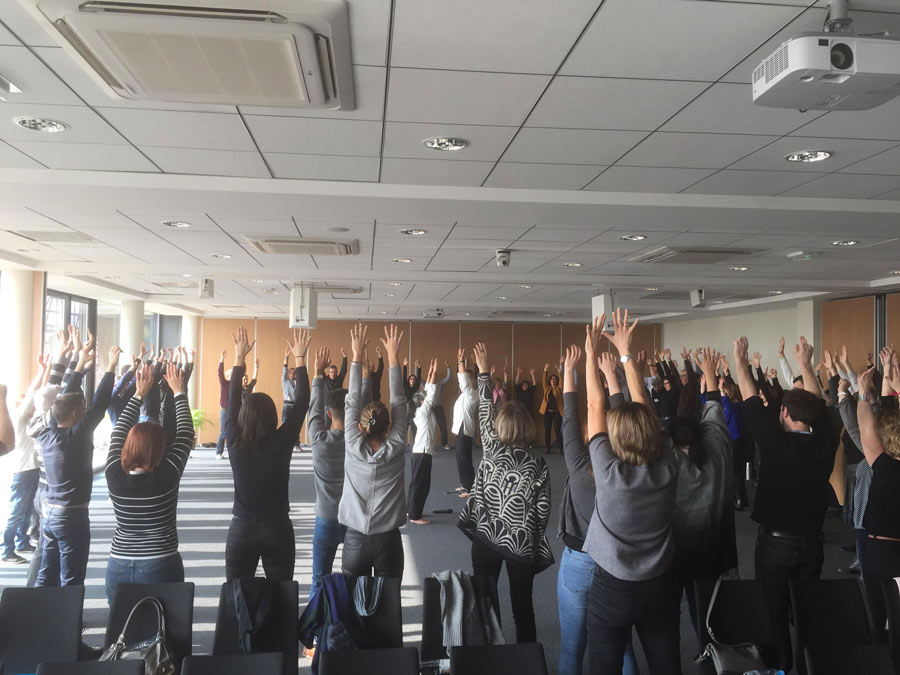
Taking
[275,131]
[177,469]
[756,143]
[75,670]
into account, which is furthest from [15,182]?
[756,143]

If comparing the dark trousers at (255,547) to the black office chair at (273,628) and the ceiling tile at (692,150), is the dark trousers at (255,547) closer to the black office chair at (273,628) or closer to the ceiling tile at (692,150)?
the black office chair at (273,628)

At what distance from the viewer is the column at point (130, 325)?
1228cm

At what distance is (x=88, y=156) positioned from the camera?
3955 mm

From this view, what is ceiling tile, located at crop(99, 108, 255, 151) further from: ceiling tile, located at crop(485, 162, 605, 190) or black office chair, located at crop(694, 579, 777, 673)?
black office chair, located at crop(694, 579, 777, 673)

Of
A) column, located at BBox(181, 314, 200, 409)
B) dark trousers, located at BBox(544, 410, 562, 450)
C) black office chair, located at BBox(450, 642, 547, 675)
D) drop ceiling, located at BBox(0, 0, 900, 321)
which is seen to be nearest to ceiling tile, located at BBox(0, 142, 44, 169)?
drop ceiling, located at BBox(0, 0, 900, 321)

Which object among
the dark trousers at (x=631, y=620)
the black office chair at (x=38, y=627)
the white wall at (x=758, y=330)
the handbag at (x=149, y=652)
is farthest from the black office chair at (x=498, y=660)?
the white wall at (x=758, y=330)

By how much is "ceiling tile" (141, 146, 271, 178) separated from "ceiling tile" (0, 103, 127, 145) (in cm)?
26

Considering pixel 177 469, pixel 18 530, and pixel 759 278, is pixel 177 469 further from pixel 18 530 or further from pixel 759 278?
pixel 759 278

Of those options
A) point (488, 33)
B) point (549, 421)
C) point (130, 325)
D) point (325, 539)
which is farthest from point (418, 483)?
point (549, 421)

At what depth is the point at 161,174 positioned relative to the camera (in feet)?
14.1

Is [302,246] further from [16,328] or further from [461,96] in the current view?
[16,328]

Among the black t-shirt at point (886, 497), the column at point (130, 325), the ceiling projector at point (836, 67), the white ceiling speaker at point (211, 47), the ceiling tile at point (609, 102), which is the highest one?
the ceiling tile at point (609, 102)

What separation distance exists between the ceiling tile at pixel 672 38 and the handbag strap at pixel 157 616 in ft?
9.12

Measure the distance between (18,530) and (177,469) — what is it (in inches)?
144
